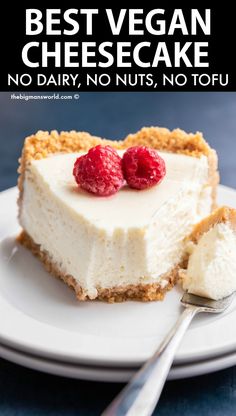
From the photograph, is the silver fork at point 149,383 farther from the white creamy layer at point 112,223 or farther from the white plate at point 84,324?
the white creamy layer at point 112,223

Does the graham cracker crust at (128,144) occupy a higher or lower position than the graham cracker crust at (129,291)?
higher

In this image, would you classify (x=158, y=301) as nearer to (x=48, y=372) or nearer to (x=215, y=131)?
(x=48, y=372)

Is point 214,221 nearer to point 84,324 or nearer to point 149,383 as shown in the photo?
point 84,324

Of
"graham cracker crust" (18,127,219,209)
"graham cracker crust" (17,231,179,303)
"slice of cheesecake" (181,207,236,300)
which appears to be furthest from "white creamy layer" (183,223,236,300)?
"graham cracker crust" (18,127,219,209)

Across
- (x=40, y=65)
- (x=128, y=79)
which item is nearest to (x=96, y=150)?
(x=40, y=65)

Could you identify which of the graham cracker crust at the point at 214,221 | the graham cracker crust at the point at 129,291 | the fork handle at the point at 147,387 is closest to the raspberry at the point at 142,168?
the graham cracker crust at the point at 214,221

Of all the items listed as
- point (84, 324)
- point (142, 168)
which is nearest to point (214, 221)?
point (142, 168)
